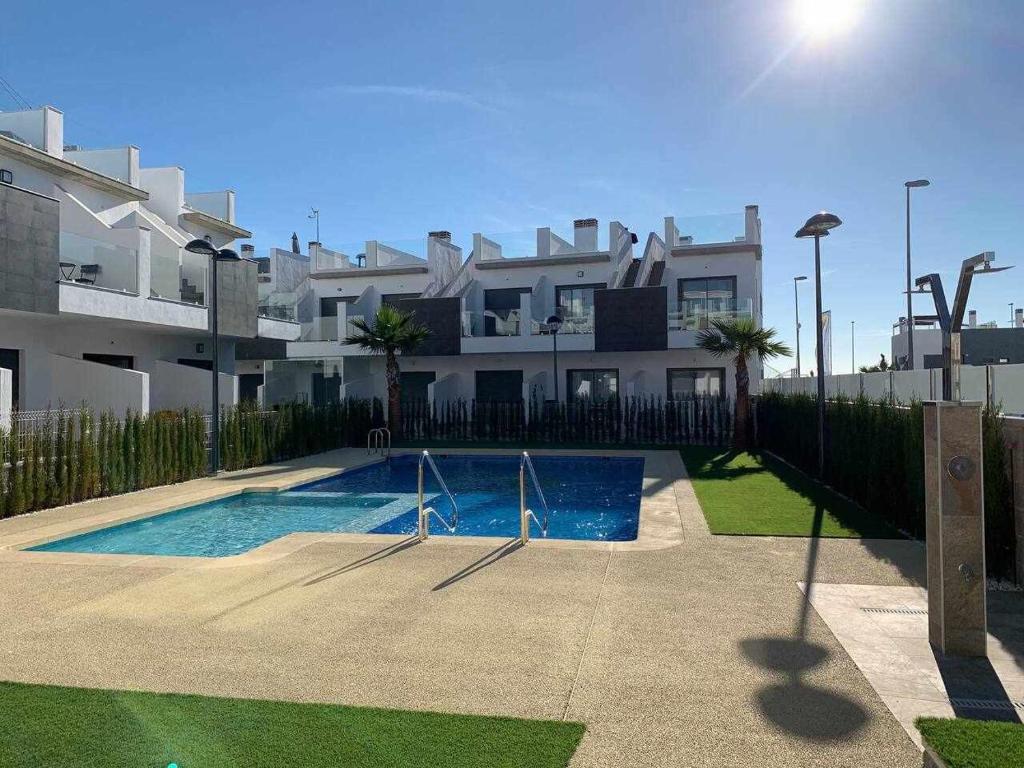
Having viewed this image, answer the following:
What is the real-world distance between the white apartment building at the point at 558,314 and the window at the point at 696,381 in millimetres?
41

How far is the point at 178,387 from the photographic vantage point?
19.2 m

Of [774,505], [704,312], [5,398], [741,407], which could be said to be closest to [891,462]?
[774,505]

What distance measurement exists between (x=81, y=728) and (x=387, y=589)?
2.83m

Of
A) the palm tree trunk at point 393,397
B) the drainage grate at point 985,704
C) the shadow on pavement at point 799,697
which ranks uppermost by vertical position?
the palm tree trunk at point 393,397

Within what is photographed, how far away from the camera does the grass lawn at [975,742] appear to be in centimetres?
268

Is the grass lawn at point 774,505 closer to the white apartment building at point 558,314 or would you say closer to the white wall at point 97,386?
the white apartment building at point 558,314

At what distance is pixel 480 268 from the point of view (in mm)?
29609

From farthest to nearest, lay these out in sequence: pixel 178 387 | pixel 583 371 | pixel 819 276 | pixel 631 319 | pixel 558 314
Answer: pixel 583 371, pixel 558 314, pixel 631 319, pixel 178 387, pixel 819 276

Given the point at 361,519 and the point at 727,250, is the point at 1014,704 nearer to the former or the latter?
the point at 361,519

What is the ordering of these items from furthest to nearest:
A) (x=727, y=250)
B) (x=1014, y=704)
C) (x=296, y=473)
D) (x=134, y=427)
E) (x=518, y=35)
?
1. (x=727, y=250)
2. (x=296, y=473)
3. (x=134, y=427)
4. (x=518, y=35)
5. (x=1014, y=704)

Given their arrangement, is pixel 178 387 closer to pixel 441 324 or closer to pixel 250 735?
pixel 441 324

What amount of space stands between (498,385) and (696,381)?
778 centimetres

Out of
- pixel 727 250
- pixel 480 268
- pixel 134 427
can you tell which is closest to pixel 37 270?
pixel 134 427

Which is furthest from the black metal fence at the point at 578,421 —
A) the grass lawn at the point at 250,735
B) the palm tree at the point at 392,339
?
the grass lawn at the point at 250,735
